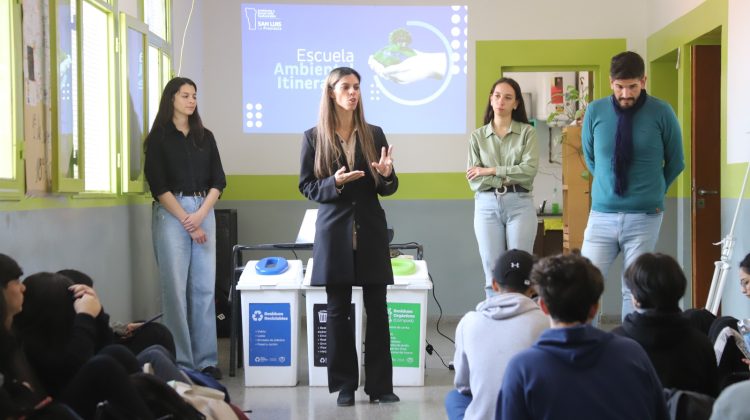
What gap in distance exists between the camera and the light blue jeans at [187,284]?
503cm

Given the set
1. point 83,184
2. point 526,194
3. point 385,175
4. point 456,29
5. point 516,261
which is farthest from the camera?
point 456,29

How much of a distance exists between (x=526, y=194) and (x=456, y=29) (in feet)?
8.77

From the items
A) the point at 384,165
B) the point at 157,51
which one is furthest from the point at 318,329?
the point at 157,51

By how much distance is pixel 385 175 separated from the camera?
4090 millimetres

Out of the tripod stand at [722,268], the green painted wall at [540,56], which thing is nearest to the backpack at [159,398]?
the tripod stand at [722,268]

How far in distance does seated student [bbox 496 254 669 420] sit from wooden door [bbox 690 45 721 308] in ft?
14.4

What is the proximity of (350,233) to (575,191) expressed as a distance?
3179 millimetres

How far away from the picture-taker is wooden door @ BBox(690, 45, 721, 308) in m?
6.16

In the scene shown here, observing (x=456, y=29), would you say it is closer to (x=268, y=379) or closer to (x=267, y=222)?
(x=267, y=222)

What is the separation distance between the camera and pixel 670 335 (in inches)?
101

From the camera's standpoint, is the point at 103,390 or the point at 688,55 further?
the point at 688,55

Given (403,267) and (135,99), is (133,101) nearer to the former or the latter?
(135,99)

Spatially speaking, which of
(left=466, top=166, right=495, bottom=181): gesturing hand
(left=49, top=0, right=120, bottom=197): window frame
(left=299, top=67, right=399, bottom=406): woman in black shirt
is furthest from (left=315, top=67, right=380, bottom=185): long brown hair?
(left=49, top=0, right=120, bottom=197): window frame

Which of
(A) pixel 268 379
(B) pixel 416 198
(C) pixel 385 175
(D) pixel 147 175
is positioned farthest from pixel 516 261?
(B) pixel 416 198
